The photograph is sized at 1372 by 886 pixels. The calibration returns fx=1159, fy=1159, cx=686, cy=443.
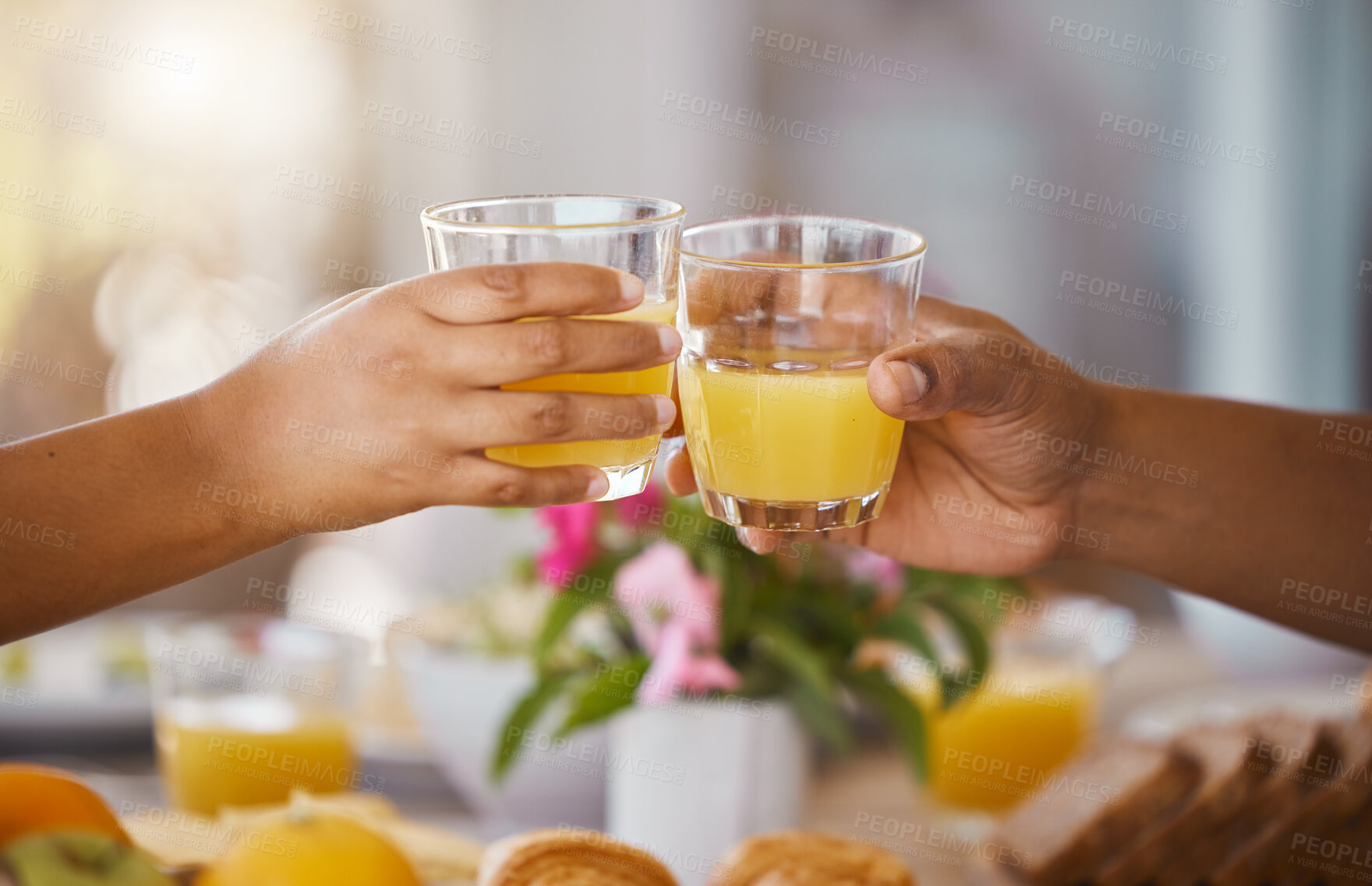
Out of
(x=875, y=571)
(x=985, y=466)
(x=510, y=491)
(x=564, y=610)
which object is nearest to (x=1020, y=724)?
(x=875, y=571)

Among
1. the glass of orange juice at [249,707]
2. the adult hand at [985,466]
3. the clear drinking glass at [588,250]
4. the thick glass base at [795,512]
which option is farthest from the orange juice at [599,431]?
the glass of orange juice at [249,707]

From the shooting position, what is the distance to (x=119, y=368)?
4477mm

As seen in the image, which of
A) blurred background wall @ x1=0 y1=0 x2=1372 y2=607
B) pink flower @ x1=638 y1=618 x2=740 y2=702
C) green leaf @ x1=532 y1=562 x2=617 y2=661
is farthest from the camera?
blurred background wall @ x1=0 y1=0 x2=1372 y2=607

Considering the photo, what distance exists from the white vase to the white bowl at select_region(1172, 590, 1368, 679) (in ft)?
5.64

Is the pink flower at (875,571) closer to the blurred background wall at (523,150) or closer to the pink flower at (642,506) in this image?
the pink flower at (642,506)

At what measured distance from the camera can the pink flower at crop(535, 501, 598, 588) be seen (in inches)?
61.4

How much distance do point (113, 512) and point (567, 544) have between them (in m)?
0.69

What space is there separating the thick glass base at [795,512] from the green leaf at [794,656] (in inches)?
18.6

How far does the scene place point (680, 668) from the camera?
145 centimetres

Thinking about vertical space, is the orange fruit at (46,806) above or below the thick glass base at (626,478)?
below

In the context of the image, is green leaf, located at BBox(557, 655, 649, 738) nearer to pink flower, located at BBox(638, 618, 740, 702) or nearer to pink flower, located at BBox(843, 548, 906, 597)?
pink flower, located at BBox(638, 618, 740, 702)

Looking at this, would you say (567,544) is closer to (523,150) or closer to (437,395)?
(437,395)

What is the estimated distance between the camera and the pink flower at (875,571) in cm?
161

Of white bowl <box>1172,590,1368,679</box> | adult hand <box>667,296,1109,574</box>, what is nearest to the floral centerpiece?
adult hand <box>667,296,1109,574</box>
